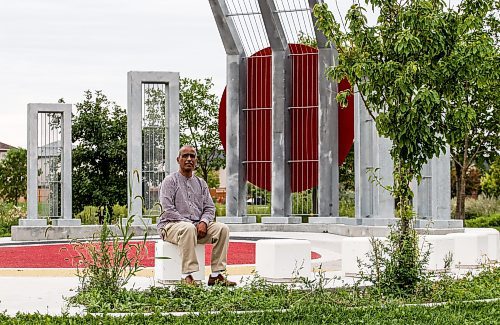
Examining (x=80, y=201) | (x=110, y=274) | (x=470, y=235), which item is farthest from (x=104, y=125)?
(x=110, y=274)

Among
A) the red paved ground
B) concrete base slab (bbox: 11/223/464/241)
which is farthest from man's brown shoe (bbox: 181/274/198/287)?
concrete base slab (bbox: 11/223/464/241)

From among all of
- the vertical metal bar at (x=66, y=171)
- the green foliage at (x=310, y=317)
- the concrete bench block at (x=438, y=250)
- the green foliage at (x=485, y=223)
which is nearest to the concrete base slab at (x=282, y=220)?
the vertical metal bar at (x=66, y=171)

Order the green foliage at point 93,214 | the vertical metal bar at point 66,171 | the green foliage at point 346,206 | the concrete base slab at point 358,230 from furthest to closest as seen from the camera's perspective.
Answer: the green foliage at point 346,206
the green foliage at point 93,214
the vertical metal bar at point 66,171
the concrete base slab at point 358,230

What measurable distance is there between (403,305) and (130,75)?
47.7 ft

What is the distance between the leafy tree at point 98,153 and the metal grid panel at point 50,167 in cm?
814

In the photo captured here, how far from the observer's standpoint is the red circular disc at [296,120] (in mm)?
23531

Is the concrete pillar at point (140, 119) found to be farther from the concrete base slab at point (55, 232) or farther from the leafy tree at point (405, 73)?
the leafy tree at point (405, 73)

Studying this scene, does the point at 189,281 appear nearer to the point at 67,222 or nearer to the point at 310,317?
the point at 310,317

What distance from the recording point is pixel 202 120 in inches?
1522

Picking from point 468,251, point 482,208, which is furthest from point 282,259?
point 482,208

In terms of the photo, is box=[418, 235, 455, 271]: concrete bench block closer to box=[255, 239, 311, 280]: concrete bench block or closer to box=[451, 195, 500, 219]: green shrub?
box=[255, 239, 311, 280]: concrete bench block

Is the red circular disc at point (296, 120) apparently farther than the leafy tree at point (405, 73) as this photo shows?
Yes

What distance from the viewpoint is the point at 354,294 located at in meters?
9.84

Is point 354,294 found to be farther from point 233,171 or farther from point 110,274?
point 233,171
